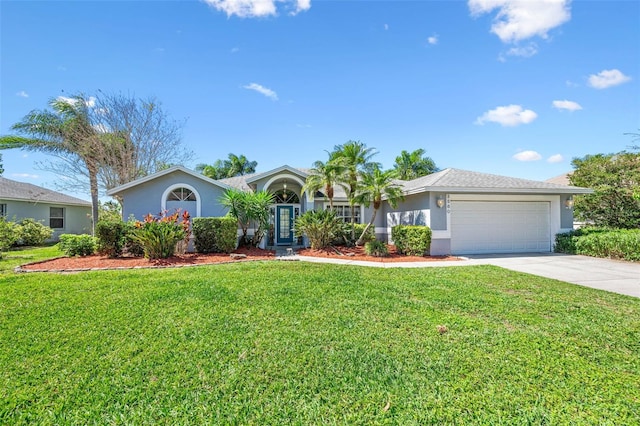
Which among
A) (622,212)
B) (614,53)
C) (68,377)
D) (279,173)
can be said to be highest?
(614,53)

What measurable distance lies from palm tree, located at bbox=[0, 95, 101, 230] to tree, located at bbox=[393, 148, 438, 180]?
25.2 metres

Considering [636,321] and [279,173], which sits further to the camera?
[279,173]

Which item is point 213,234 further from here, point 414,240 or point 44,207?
point 44,207

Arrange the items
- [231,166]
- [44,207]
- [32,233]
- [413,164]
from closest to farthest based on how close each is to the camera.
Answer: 1. [32,233]
2. [44,207]
3. [413,164]
4. [231,166]

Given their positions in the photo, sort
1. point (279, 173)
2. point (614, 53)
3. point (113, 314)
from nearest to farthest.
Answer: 1. point (113, 314)
2. point (614, 53)
3. point (279, 173)

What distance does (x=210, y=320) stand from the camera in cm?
505

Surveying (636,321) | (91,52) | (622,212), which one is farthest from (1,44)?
(622,212)

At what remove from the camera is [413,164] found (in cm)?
2952

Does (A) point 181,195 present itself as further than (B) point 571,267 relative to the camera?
Yes

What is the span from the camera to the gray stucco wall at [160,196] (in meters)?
14.1

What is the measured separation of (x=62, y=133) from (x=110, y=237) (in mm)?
13340

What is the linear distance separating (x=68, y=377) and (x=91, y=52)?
1678 cm

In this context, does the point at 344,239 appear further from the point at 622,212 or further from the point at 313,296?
the point at 622,212

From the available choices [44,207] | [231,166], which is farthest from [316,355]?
[231,166]
